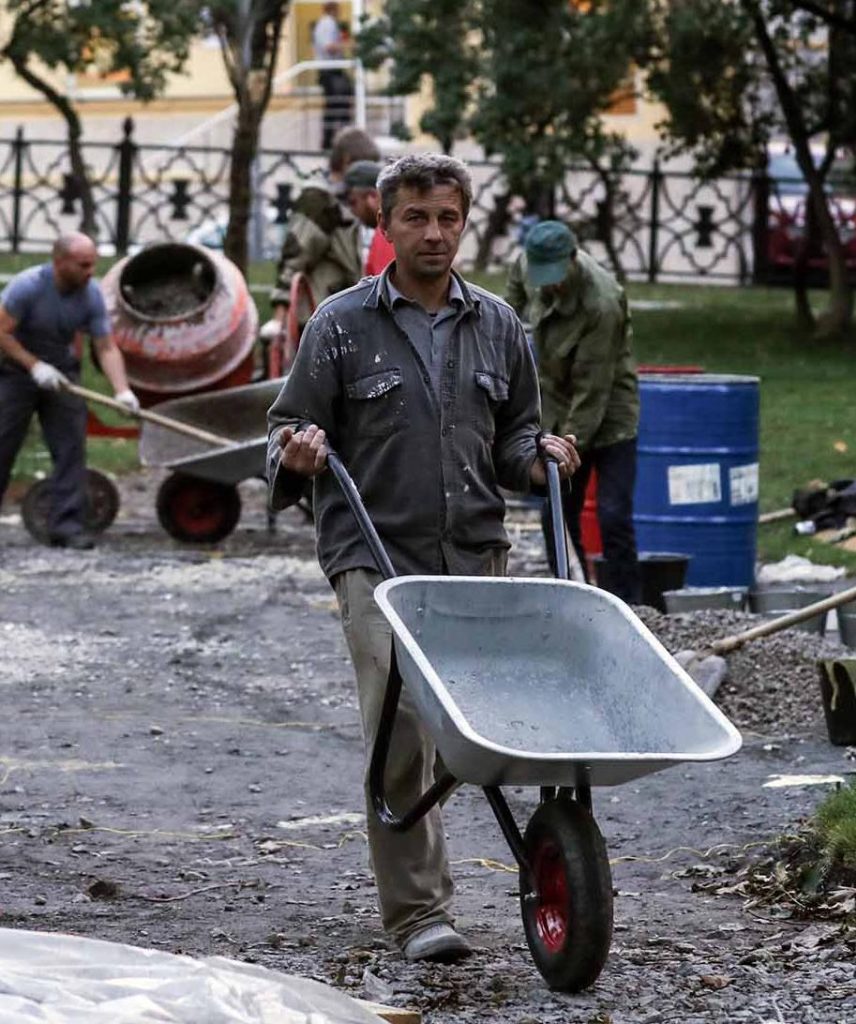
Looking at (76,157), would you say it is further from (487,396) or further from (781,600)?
(487,396)

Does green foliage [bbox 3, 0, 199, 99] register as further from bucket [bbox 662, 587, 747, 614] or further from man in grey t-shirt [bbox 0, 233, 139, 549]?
bucket [bbox 662, 587, 747, 614]

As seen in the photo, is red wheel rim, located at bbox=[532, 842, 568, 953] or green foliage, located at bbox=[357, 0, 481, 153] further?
green foliage, located at bbox=[357, 0, 481, 153]

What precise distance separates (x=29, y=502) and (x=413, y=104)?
82.7 ft

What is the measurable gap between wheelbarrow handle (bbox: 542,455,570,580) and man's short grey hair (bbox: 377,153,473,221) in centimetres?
61

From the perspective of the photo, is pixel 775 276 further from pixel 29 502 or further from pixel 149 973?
pixel 149 973

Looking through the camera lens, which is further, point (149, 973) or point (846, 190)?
point (846, 190)

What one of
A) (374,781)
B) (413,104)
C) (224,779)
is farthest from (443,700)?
(413,104)

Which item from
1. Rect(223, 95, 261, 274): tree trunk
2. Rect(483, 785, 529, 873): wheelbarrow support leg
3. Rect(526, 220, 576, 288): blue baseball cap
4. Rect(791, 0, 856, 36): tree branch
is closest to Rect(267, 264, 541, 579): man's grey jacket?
Rect(483, 785, 529, 873): wheelbarrow support leg

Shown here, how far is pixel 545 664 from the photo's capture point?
533 cm

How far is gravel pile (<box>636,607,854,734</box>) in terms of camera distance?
28.0 feet

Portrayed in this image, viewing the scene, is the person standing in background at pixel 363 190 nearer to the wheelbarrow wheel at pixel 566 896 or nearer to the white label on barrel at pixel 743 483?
the white label on barrel at pixel 743 483

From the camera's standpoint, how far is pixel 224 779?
7777 mm

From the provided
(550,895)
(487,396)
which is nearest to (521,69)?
(487,396)

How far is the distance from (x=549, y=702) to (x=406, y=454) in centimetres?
65
